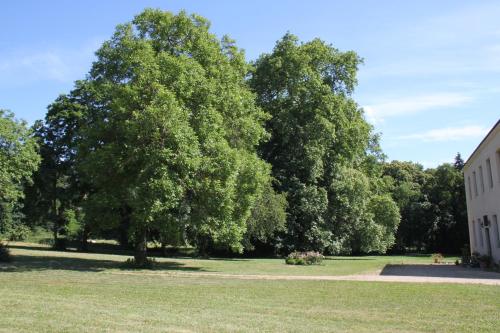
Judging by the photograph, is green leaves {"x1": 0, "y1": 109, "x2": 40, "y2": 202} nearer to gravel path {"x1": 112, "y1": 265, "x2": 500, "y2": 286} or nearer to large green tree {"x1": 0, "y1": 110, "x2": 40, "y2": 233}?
large green tree {"x1": 0, "y1": 110, "x2": 40, "y2": 233}

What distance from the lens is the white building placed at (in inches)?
1017

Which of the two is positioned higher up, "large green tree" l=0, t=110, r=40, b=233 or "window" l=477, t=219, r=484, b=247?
"large green tree" l=0, t=110, r=40, b=233

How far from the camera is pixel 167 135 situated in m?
23.7

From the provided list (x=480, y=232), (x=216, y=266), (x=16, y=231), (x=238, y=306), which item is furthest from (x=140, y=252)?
(x=16, y=231)

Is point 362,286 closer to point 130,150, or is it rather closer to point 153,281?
point 153,281

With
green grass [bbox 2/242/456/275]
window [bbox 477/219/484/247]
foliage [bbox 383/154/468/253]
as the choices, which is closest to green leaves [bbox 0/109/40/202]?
green grass [bbox 2/242/456/275]

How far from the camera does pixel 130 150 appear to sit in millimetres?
23922

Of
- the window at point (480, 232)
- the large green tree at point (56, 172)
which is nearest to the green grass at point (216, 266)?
the window at point (480, 232)

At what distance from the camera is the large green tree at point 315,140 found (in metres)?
41.3

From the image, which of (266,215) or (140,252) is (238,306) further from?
(266,215)

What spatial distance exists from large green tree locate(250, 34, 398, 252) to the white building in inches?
437

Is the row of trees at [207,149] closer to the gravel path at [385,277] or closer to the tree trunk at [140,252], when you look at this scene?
the tree trunk at [140,252]

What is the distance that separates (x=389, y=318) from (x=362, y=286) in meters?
6.74

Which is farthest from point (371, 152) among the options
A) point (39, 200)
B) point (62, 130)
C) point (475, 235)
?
point (39, 200)
